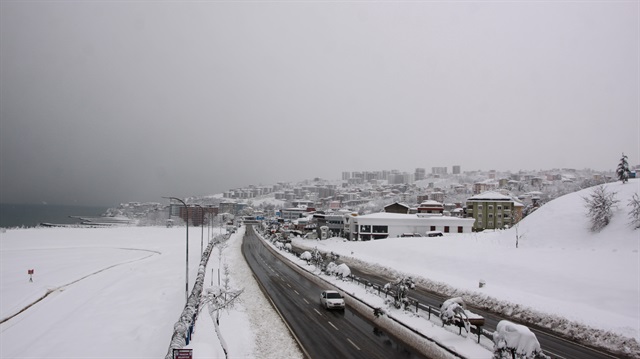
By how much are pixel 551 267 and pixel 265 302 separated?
2888 cm

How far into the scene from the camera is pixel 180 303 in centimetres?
3691

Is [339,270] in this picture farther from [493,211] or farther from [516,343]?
[493,211]

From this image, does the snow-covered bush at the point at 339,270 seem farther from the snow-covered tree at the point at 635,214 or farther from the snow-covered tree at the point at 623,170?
the snow-covered tree at the point at 623,170

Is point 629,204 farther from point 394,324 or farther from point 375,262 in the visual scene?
point 394,324

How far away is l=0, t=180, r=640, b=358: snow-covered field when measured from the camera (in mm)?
25352

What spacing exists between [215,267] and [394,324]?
35937mm

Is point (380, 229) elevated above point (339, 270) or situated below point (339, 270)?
below

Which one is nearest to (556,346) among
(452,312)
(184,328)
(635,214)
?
(452,312)

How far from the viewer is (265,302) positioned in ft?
108

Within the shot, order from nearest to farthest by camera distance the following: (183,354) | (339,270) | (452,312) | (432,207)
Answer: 1. (183,354)
2. (452,312)
3. (339,270)
4. (432,207)

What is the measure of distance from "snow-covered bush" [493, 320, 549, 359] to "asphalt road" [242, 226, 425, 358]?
16.4ft

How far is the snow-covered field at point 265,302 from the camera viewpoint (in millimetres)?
25352

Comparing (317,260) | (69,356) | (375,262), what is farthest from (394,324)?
(375,262)

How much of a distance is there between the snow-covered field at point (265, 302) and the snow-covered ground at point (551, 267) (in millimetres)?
123
